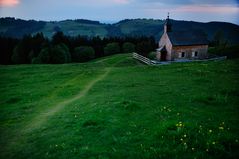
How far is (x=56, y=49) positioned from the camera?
285 feet

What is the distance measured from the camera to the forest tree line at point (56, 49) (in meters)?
86.2

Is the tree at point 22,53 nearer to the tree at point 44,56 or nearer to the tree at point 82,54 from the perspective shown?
the tree at point 44,56

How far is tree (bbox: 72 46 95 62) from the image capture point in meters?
108

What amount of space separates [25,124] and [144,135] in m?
9.28

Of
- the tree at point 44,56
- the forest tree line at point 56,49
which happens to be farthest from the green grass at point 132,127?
the forest tree line at point 56,49

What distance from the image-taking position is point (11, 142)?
13977 mm

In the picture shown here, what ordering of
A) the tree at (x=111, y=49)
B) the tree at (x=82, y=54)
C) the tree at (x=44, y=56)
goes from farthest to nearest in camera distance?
the tree at (x=111, y=49), the tree at (x=82, y=54), the tree at (x=44, y=56)

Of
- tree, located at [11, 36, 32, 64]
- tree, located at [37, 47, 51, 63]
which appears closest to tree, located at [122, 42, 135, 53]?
tree, located at [11, 36, 32, 64]

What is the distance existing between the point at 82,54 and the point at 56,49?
2232cm

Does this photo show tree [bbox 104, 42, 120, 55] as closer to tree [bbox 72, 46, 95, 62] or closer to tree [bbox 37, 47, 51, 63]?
tree [bbox 72, 46, 95, 62]

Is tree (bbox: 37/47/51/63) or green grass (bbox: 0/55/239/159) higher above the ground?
green grass (bbox: 0/55/239/159)

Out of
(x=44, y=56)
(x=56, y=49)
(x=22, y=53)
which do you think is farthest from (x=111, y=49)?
(x=44, y=56)

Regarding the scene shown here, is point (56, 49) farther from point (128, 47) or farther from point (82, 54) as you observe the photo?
point (128, 47)

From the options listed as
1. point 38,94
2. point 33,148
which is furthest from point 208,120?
point 38,94
